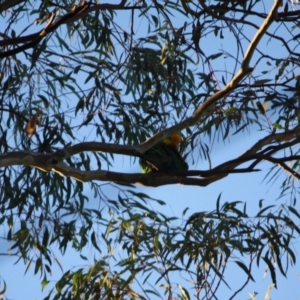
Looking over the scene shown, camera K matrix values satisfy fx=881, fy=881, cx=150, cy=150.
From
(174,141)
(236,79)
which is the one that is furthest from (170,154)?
(236,79)

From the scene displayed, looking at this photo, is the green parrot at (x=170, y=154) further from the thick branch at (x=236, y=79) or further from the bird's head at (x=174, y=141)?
the thick branch at (x=236, y=79)

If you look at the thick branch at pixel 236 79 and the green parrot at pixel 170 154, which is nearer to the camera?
the thick branch at pixel 236 79

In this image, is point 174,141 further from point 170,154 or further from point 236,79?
point 236,79

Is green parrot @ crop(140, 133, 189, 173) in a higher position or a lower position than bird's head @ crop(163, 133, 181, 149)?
lower

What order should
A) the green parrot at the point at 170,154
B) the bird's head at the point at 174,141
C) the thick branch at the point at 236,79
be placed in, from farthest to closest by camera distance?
1. the bird's head at the point at 174,141
2. the green parrot at the point at 170,154
3. the thick branch at the point at 236,79

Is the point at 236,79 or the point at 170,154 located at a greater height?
the point at 170,154

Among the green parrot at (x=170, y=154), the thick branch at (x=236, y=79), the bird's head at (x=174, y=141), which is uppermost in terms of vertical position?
the bird's head at (x=174, y=141)

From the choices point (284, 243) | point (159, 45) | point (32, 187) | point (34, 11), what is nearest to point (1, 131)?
point (32, 187)

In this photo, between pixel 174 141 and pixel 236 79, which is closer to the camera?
pixel 236 79

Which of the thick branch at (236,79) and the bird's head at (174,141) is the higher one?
the bird's head at (174,141)

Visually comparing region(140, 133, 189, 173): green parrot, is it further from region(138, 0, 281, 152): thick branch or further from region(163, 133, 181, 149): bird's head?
region(138, 0, 281, 152): thick branch

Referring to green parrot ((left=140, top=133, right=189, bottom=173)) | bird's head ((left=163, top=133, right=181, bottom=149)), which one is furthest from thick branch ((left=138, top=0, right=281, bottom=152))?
bird's head ((left=163, top=133, right=181, bottom=149))

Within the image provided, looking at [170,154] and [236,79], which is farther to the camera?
[170,154]


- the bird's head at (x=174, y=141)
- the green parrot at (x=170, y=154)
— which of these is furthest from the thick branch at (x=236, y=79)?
the bird's head at (x=174, y=141)
